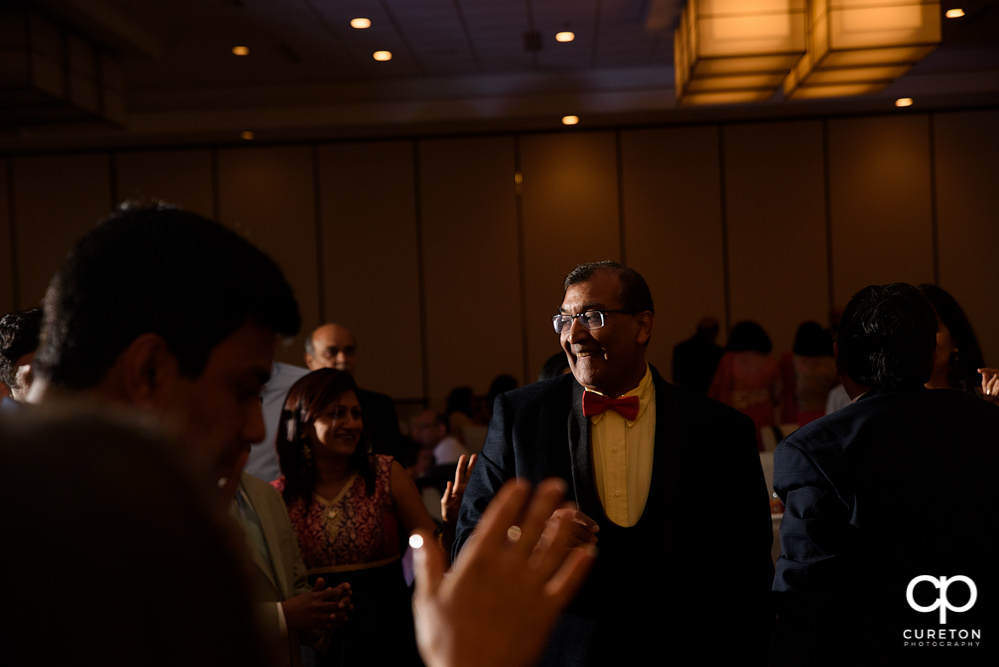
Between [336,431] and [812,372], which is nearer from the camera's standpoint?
[336,431]

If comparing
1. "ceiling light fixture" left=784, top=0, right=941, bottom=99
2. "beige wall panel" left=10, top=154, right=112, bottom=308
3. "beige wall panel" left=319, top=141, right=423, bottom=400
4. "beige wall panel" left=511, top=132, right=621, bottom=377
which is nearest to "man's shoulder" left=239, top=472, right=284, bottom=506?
"ceiling light fixture" left=784, top=0, right=941, bottom=99

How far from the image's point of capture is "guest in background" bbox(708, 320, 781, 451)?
6.11 metres

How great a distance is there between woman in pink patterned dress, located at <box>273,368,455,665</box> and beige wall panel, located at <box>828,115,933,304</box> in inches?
298

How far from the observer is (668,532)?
6.89 feet

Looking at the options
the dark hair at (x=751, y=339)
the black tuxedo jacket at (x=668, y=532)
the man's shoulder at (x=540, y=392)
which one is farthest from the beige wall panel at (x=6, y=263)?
the black tuxedo jacket at (x=668, y=532)

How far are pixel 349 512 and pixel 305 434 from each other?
13.1 inches

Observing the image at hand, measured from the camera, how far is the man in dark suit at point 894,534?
1828 millimetres

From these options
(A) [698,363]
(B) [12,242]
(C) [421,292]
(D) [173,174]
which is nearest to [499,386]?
(A) [698,363]

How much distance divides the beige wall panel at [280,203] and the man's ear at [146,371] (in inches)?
355

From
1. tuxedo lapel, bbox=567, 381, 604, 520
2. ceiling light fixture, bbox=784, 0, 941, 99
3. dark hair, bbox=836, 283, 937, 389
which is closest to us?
dark hair, bbox=836, 283, 937, 389

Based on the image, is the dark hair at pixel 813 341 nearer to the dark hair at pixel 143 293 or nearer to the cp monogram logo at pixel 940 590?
the cp monogram logo at pixel 940 590

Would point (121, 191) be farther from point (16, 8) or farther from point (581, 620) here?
point (581, 620)

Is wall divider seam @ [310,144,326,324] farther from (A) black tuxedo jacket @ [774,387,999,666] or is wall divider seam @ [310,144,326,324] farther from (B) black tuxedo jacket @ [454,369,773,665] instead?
(A) black tuxedo jacket @ [774,387,999,666]

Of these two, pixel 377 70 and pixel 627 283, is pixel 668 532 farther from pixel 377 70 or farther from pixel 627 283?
pixel 377 70
